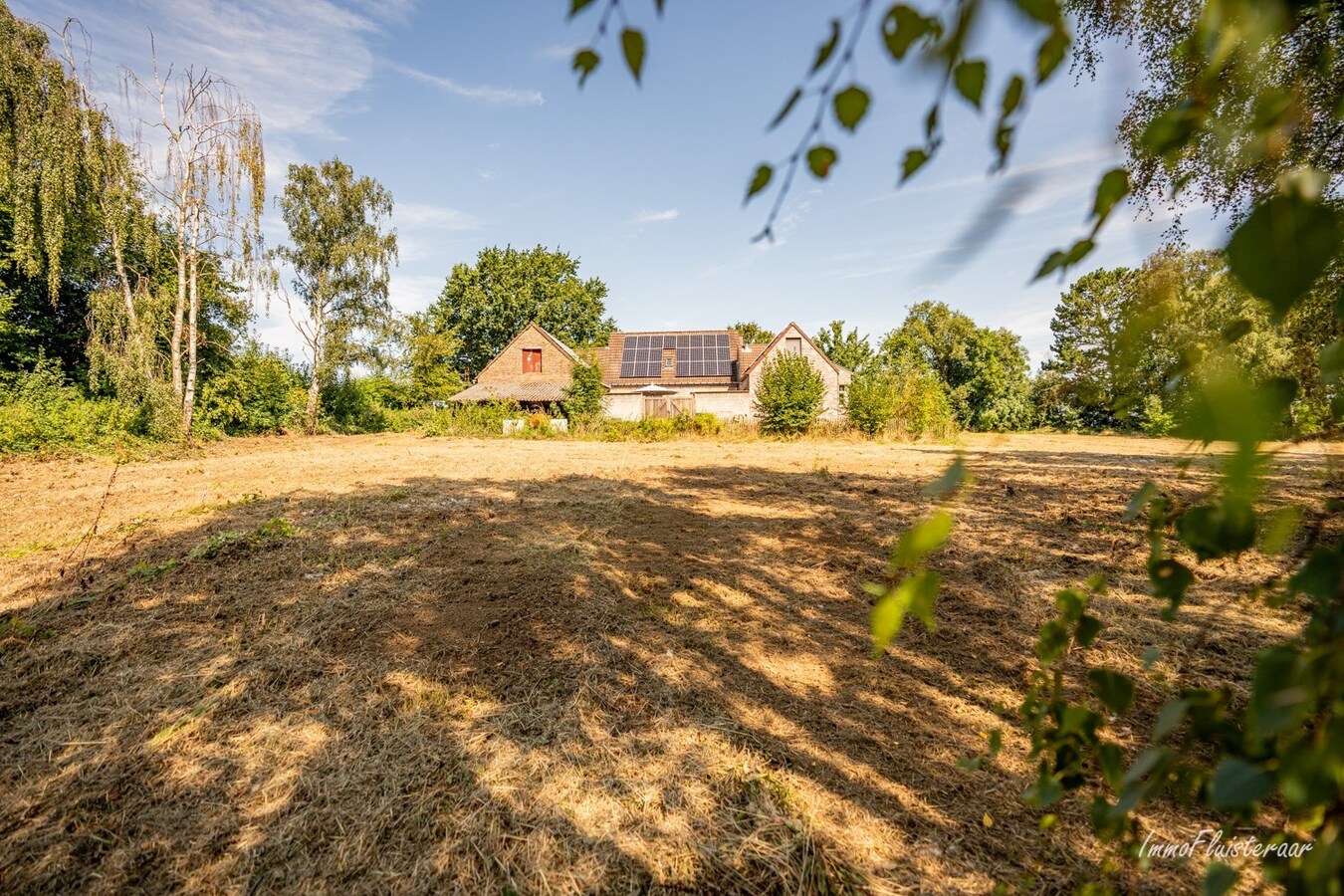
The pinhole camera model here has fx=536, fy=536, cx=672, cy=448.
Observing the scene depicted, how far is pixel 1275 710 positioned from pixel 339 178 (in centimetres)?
3000

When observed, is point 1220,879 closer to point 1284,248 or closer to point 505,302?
point 1284,248

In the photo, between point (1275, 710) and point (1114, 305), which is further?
point (1114, 305)

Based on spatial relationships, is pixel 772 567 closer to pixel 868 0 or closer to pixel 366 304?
pixel 868 0

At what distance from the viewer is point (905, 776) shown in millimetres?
2217

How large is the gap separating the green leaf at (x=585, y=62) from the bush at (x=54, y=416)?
59.8ft

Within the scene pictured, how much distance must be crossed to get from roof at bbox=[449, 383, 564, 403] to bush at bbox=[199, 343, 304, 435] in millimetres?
6654

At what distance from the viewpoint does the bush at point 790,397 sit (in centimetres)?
2019

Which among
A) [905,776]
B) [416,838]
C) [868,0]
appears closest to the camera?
[868,0]

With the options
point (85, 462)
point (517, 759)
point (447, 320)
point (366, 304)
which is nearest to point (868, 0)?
point (517, 759)

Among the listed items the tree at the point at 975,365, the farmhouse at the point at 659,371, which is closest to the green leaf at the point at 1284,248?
the farmhouse at the point at 659,371

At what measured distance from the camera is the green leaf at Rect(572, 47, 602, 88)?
84 centimetres

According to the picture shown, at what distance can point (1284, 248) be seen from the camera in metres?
0.53

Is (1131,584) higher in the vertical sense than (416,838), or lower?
higher

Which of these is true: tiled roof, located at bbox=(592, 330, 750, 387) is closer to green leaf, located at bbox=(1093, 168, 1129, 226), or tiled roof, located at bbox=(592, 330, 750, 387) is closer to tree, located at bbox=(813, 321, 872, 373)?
tree, located at bbox=(813, 321, 872, 373)
